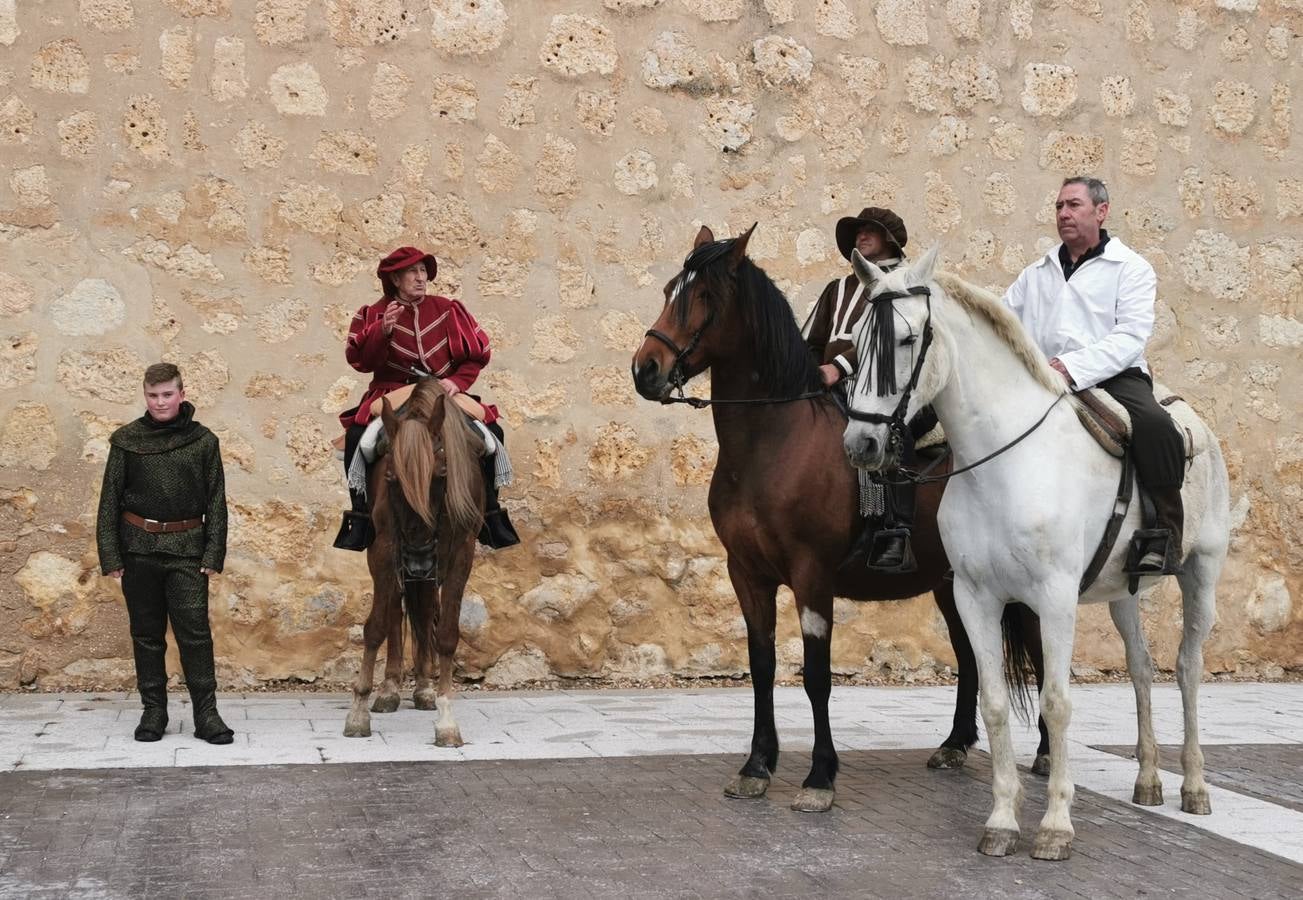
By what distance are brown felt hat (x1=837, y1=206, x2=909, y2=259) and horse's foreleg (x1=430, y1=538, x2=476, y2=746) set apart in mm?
2260

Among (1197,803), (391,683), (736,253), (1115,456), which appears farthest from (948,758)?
(391,683)

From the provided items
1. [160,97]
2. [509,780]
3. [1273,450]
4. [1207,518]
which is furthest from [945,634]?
[160,97]

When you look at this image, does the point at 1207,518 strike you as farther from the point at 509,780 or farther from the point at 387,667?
the point at 387,667

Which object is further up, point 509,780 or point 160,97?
point 160,97

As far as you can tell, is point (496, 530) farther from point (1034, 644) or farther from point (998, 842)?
point (998, 842)

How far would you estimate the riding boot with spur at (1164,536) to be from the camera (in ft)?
15.9

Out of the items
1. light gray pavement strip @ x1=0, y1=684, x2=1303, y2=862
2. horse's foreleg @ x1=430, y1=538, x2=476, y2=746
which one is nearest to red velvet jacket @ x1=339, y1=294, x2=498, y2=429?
horse's foreleg @ x1=430, y1=538, x2=476, y2=746

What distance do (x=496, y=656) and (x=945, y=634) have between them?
110 inches

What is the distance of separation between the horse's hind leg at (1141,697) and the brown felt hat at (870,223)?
5.57ft

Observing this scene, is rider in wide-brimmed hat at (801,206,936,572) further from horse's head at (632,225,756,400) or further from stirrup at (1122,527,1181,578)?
stirrup at (1122,527,1181,578)

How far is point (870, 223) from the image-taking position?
5797 millimetres

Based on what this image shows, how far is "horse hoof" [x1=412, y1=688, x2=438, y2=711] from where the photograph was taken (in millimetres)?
7199

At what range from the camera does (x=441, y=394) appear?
250 inches

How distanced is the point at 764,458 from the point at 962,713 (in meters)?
1.63
